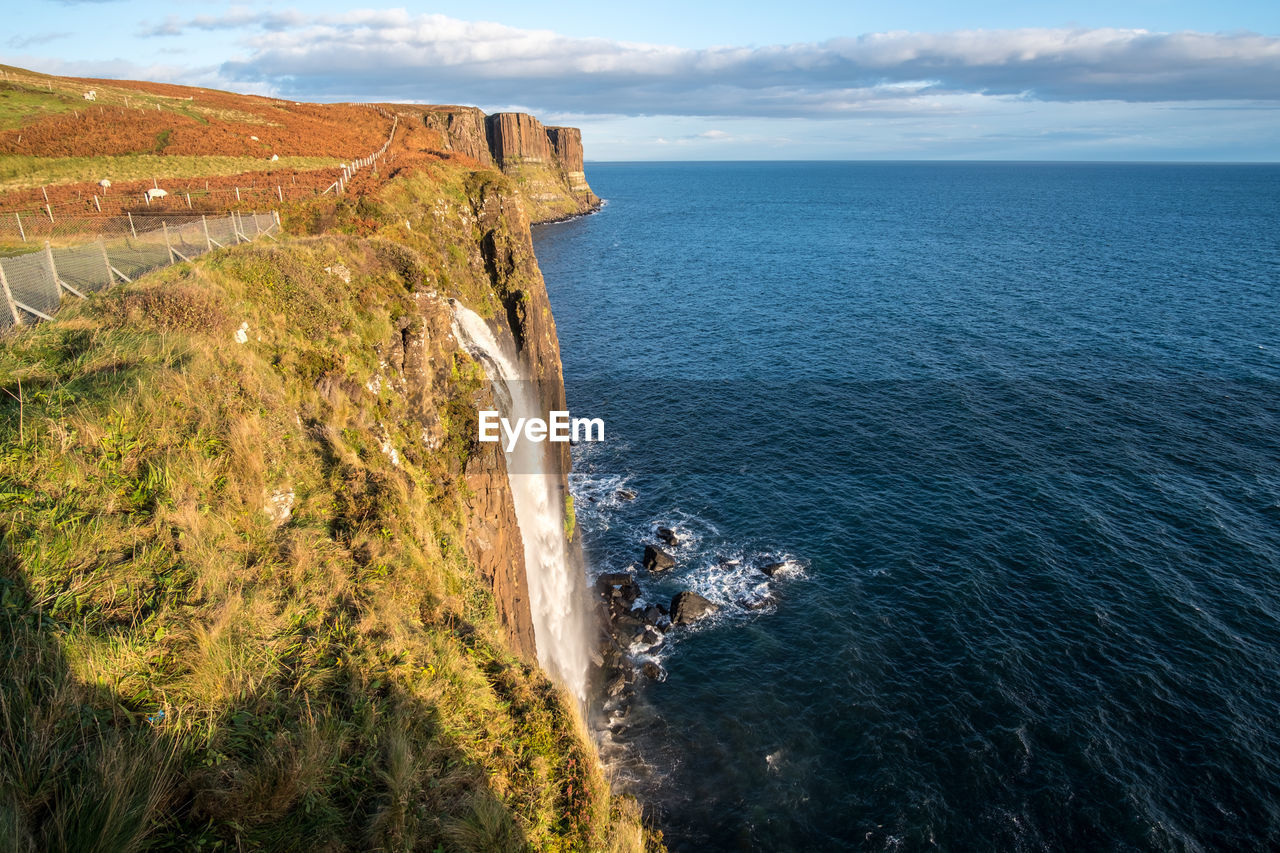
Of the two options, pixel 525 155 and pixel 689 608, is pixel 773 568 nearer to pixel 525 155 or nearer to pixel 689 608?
pixel 689 608

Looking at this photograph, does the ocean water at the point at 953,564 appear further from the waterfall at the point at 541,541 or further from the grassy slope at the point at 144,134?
the grassy slope at the point at 144,134

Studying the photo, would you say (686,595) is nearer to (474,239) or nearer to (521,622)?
(521,622)

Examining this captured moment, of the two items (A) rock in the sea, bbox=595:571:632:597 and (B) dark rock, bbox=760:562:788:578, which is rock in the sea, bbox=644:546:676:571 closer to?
(A) rock in the sea, bbox=595:571:632:597

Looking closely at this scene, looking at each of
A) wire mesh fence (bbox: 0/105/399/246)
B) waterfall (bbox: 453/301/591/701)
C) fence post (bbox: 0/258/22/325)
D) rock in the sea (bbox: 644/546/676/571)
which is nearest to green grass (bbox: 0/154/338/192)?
wire mesh fence (bbox: 0/105/399/246)

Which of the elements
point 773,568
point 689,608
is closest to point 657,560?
point 689,608

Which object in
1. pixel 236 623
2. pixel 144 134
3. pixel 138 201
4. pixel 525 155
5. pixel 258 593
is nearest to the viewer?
pixel 236 623

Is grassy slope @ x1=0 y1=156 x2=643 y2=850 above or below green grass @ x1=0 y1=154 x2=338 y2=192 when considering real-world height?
below

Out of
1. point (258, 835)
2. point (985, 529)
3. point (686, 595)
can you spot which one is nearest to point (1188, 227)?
point (985, 529)
